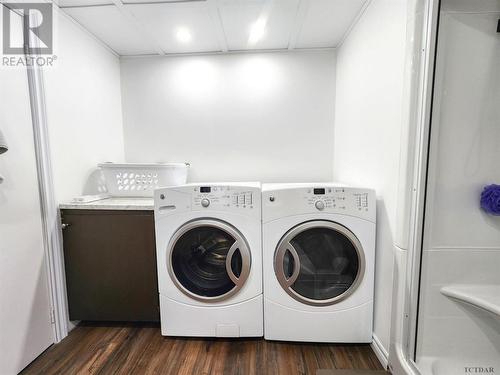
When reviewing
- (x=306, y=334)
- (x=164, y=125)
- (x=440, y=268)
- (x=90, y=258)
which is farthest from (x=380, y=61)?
(x=90, y=258)

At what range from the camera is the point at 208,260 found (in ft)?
4.66

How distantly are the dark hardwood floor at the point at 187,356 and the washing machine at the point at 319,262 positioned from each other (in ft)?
0.26

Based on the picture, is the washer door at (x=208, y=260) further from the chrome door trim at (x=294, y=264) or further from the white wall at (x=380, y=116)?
the white wall at (x=380, y=116)

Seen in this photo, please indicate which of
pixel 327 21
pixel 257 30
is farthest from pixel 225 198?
pixel 327 21

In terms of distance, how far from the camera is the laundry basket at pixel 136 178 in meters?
1.71

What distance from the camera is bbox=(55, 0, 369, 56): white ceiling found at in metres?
1.45

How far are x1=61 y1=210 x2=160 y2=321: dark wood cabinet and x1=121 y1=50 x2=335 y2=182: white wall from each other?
90cm

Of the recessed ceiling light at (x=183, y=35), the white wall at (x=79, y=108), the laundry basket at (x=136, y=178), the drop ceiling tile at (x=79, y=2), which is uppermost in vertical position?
the recessed ceiling light at (x=183, y=35)

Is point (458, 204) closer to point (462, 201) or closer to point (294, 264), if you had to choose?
point (462, 201)

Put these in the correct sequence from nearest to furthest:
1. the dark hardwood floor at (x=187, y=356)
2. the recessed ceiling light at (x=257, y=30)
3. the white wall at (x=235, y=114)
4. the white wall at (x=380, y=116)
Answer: the white wall at (x=380, y=116) → the dark hardwood floor at (x=187, y=356) → the recessed ceiling light at (x=257, y=30) → the white wall at (x=235, y=114)

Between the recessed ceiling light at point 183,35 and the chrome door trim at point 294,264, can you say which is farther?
the recessed ceiling light at point 183,35

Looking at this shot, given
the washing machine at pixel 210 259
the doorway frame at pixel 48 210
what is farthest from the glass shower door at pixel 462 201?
the doorway frame at pixel 48 210

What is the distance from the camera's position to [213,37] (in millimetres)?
1830

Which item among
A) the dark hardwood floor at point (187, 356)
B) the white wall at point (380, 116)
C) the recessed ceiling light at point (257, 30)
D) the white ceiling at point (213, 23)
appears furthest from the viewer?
the recessed ceiling light at point (257, 30)
